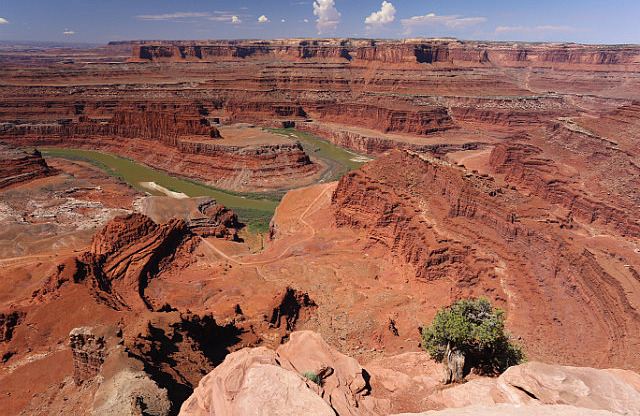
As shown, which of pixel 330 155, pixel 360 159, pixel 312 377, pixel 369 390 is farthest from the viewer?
pixel 330 155

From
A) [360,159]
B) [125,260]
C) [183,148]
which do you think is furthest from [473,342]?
[360,159]

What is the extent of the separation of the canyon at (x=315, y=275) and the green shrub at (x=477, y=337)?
5.54 ft

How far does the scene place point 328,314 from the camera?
23.7 m

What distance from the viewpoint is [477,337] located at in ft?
43.9

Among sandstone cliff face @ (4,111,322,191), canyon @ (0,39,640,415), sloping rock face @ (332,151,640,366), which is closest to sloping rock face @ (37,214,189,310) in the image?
canyon @ (0,39,640,415)

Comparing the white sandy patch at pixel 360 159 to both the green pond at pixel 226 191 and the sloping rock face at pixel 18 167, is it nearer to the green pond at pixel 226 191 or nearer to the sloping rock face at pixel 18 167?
the green pond at pixel 226 191

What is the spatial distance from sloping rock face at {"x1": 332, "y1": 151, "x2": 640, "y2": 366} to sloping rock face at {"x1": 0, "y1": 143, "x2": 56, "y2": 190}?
4964 cm

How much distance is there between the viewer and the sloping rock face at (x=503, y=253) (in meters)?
19.9

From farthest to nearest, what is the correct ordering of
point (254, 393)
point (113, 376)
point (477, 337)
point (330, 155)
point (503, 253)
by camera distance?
point (330, 155) → point (503, 253) → point (477, 337) → point (113, 376) → point (254, 393)

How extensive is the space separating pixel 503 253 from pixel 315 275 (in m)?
13.9

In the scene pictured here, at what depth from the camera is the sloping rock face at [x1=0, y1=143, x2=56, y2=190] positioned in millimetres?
50116

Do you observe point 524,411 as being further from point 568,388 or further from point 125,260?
point 125,260

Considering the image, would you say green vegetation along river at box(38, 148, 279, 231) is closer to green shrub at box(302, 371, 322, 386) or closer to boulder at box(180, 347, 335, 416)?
green shrub at box(302, 371, 322, 386)

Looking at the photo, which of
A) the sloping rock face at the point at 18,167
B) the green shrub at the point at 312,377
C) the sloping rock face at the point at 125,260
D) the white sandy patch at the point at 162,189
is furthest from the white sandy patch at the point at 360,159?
the green shrub at the point at 312,377
